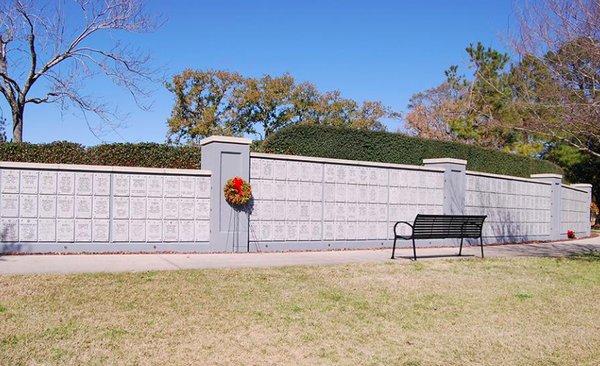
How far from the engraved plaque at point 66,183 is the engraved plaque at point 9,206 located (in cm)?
74

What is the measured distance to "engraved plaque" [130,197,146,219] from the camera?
35.5ft

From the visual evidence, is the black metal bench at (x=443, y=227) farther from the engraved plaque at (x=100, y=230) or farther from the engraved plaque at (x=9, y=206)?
the engraved plaque at (x=9, y=206)

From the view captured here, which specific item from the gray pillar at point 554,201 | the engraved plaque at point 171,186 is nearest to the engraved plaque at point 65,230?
the engraved plaque at point 171,186

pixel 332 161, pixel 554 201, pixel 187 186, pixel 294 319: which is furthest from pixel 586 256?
pixel 294 319

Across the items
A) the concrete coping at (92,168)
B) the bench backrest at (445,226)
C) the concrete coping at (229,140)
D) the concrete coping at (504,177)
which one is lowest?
the bench backrest at (445,226)

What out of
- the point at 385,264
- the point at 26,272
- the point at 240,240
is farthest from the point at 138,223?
the point at 385,264

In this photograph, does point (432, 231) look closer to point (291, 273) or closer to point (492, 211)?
point (291, 273)

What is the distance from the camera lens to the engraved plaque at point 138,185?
35.6ft

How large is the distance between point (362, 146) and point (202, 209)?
5952 millimetres

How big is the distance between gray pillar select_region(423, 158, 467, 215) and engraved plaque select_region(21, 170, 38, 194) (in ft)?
30.8

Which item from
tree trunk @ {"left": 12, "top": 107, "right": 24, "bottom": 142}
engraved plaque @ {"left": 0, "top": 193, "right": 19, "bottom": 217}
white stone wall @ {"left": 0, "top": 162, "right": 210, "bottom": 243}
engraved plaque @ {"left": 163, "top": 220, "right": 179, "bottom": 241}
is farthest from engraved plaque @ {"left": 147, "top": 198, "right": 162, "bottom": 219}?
tree trunk @ {"left": 12, "top": 107, "right": 24, "bottom": 142}

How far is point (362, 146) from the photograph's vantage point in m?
15.8

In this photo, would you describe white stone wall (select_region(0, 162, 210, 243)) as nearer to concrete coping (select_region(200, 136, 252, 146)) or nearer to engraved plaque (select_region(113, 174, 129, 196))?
engraved plaque (select_region(113, 174, 129, 196))

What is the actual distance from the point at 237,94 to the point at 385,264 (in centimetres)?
2887
